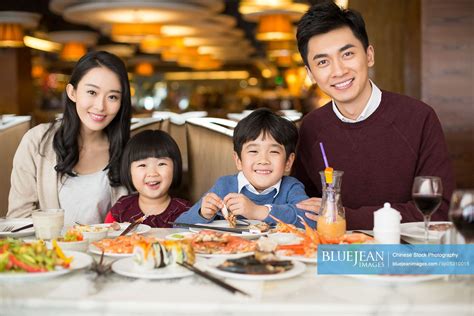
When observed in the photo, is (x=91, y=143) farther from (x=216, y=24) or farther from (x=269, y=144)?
(x=216, y=24)

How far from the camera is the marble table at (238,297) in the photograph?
118cm

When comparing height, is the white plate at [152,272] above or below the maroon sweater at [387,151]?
below

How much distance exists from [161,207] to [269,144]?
0.56 metres

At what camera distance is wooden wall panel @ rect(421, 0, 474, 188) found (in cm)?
509

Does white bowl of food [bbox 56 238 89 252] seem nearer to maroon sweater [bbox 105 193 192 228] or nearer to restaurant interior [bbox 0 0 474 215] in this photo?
maroon sweater [bbox 105 193 192 228]

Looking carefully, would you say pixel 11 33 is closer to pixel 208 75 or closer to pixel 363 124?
pixel 363 124

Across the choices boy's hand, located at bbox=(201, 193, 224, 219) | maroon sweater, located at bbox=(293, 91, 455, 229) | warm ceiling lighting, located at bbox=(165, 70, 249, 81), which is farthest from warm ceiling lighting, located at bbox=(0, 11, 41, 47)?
warm ceiling lighting, located at bbox=(165, 70, 249, 81)

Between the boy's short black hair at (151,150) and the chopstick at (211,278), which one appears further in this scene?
the boy's short black hair at (151,150)

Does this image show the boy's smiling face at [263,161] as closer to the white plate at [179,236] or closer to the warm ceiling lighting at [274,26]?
the white plate at [179,236]

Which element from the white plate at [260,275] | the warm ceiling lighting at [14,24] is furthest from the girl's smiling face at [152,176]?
the warm ceiling lighting at [14,24]

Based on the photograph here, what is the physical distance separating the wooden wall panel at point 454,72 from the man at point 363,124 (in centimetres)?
275

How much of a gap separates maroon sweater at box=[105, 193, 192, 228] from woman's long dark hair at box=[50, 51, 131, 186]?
0.15 metres

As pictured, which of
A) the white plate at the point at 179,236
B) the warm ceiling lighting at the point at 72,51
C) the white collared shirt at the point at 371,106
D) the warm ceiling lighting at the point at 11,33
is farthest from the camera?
the warm ceiling lighting at the point at 72,51

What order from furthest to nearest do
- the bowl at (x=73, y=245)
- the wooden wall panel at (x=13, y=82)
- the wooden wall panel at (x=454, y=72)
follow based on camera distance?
the wooden wall panel at (x=13, y=82), the wooden wall panel at (x=454, y=72), the bowl at (x=73, y=245)
